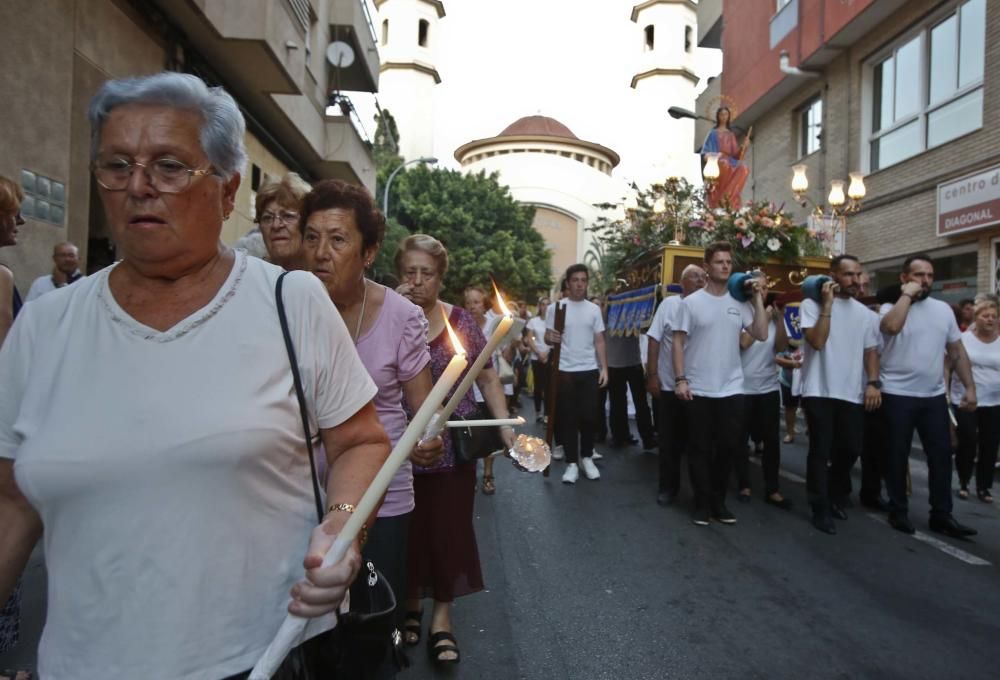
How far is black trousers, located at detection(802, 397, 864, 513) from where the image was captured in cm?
602

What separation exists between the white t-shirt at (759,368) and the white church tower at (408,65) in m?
49.7

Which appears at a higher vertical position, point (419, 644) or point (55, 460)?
point (55, 460)

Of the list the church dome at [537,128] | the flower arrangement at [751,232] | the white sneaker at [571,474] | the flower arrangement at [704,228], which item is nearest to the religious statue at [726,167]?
the flower arrangement at [704,228]

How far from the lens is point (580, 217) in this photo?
63188mm

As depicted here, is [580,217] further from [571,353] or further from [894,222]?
[571,353]

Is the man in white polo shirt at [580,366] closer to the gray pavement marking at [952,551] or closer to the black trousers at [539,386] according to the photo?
the gray pavement marking at [952,551]

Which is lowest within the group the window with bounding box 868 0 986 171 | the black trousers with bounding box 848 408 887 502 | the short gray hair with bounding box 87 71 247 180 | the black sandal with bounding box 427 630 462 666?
the black sandal with bounding box 427 630 462 666

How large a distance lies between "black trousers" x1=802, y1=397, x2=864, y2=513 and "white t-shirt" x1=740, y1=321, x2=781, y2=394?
2.94 ft

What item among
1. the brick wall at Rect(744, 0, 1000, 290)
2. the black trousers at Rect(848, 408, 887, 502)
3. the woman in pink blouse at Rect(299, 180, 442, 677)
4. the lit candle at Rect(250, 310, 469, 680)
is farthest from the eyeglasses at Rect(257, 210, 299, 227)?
the brick wall at Rect(744, 0, 1000, 290)

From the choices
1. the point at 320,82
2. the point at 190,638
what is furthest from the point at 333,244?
the point at 320,82

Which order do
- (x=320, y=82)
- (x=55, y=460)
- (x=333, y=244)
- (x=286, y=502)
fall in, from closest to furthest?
1. (x=55, y=460)
2. (x=286, y=502)
3. (x=333, y=244)
4. (x=320, y=82)

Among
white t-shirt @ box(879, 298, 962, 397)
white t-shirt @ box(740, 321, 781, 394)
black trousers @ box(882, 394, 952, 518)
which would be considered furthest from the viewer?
white t-shirt @ box(740, 321, 781, 394)

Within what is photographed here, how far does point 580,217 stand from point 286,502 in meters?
62.8

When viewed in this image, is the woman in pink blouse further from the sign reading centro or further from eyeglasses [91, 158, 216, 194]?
the sign reading centro
